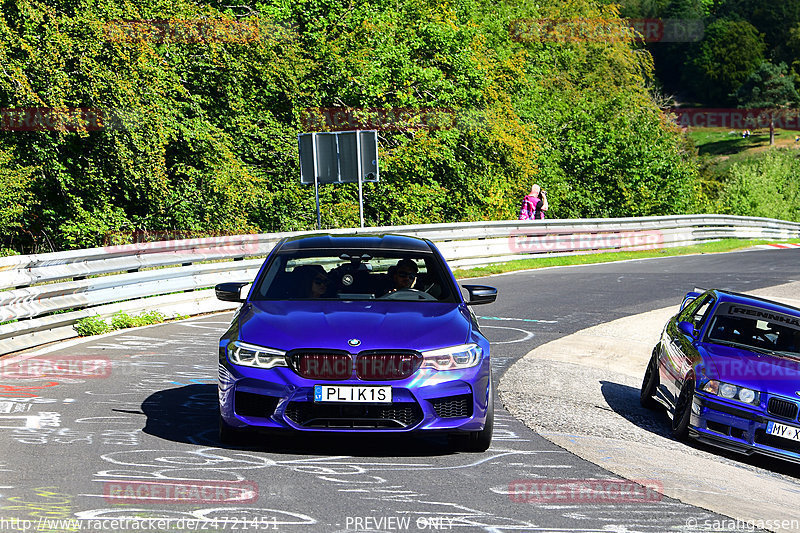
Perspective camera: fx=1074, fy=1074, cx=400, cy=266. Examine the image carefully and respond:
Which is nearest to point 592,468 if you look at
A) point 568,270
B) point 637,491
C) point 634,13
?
point 637,491

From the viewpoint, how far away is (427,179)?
113 feet

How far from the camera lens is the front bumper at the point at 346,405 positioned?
21.5 feet

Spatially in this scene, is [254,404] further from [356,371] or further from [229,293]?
[229,293]

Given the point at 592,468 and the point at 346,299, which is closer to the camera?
the point at 592,468

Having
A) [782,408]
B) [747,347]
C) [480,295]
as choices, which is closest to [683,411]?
[782,408]

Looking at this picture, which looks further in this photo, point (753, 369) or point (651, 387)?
point (651, 387)

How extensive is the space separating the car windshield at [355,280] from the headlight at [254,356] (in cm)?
90

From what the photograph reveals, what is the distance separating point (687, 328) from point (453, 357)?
343 cm

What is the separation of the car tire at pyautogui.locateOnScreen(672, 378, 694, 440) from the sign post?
1389 centimetres

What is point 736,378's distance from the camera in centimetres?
839

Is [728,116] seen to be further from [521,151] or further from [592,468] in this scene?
[592,468]

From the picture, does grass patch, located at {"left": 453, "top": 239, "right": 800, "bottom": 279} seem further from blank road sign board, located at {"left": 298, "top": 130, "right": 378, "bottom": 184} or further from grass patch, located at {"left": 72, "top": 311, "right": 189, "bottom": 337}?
grass patch, located at {"left": 72, "top": 311, "right": 189, "bottom": 337}

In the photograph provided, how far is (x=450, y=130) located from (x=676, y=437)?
26424mm

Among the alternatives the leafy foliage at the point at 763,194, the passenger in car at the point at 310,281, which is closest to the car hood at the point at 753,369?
the passenger in car at the point at 310,281
